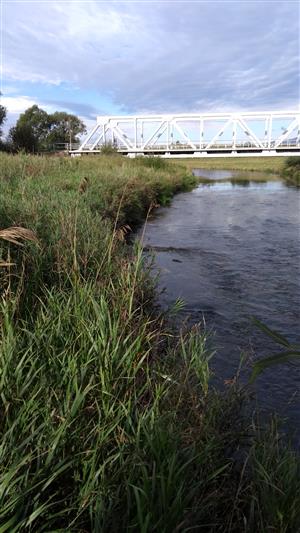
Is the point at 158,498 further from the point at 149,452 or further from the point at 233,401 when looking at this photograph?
the point at 233,401

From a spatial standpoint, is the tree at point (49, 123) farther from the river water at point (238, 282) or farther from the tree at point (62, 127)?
the river water at point (238, 282)

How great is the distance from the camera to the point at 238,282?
8.09 meters

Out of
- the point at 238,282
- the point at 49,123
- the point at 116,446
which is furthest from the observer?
the point at 49,123

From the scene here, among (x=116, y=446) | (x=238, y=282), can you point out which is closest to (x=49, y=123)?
(x=238, y=282)

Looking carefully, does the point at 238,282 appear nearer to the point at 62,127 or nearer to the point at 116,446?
the point at 116,446

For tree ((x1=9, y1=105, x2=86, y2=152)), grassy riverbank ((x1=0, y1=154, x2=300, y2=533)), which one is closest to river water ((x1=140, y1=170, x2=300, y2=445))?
grassy riverbank ((x1=0, y1=154, x2=300, y2=533))

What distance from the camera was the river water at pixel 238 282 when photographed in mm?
4504

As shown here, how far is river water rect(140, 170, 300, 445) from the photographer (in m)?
4.50

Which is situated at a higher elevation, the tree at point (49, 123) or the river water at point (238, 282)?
the tree at point (49, 123)

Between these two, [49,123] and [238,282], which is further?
[49,123]

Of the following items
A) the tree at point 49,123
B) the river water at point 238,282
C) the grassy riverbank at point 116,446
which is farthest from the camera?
the tree at point 49,123

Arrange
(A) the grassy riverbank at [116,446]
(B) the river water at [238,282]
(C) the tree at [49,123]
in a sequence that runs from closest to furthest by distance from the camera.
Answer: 1. (A) the grassy riverbank at [116,446]
2. (B) the river water at [238,282]
3. (C) the tree at [49,123]

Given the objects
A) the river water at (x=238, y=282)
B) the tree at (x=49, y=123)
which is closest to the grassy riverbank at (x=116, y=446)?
the river water at (x=238, y=282)

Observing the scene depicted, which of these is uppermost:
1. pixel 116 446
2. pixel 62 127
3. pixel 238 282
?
pixel 62 127
